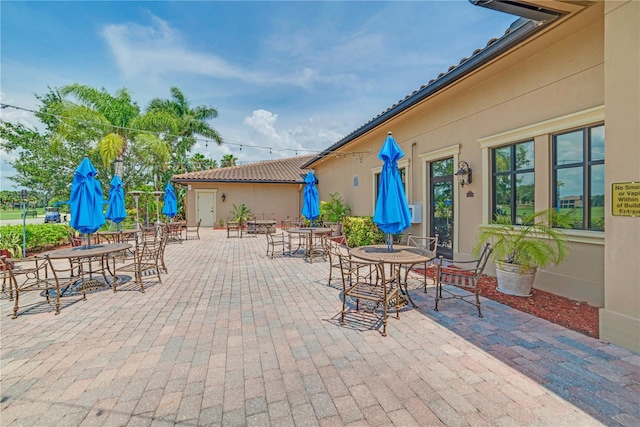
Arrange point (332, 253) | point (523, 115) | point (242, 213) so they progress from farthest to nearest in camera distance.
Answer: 1. point (242, 213)
2. point (523, 115)
3. point (332, 253)

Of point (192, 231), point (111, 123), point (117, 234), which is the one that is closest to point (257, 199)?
point (192, 231)

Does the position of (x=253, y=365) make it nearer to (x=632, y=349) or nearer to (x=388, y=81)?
(x=632, y=349)

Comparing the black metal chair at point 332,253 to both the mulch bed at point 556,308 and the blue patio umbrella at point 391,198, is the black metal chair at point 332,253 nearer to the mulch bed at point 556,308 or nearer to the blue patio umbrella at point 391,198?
the blue patio umbrella at point 391,198

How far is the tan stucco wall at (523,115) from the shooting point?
4.14 metres

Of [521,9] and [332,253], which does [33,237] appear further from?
[521,9]

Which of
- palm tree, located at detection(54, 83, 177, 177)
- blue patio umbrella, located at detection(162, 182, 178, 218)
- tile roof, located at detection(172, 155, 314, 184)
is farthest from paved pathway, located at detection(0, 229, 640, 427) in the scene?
tile roof, located at detection(172, 155, 314, 184)

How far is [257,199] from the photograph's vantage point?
752 inches

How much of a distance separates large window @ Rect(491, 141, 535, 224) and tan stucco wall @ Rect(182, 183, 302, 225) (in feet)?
48.7

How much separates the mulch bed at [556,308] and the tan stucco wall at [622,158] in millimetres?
384

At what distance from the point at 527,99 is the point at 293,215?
1584 cm

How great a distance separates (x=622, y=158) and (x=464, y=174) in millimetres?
3390

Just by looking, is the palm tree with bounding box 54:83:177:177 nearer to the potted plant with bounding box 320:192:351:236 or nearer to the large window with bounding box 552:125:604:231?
the potted plant with bounding box 320:192:351:236

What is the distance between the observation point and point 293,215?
19750 mm

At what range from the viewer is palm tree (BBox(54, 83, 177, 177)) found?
13.4 metres
